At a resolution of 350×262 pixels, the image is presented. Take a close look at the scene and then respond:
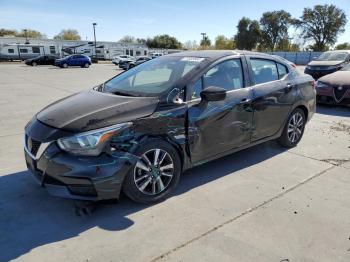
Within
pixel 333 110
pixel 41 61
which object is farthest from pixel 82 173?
pixel 41 61

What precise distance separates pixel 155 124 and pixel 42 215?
1527 mm

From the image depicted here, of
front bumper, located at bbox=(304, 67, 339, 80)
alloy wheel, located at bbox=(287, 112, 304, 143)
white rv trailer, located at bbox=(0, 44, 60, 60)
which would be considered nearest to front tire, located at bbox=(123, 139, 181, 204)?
alloy wheel, located at bbox=(287, 112, 304, 143)

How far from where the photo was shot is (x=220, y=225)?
128 inches

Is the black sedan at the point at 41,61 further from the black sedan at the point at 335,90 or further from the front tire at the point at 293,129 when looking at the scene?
the front tire at the point at 293,129

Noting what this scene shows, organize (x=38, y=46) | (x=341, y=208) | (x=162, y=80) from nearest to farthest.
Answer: (x=341, y=208) → (x=162, y=80) → (x=38, y=46)

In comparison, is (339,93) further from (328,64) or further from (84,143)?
(84,143)

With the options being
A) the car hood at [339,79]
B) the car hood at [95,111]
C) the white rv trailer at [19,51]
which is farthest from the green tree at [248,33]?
the car hood at [95,111]

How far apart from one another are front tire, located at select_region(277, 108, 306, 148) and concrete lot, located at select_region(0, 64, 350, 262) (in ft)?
2.02

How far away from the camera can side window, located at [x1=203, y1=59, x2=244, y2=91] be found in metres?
4.16

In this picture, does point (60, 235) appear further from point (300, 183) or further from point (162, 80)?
point (300, 183)

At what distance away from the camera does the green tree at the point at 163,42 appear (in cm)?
9925

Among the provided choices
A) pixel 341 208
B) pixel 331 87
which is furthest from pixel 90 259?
pixel 331 87

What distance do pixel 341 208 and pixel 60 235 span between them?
2992 millimetres

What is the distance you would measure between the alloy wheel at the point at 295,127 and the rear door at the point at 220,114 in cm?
126
